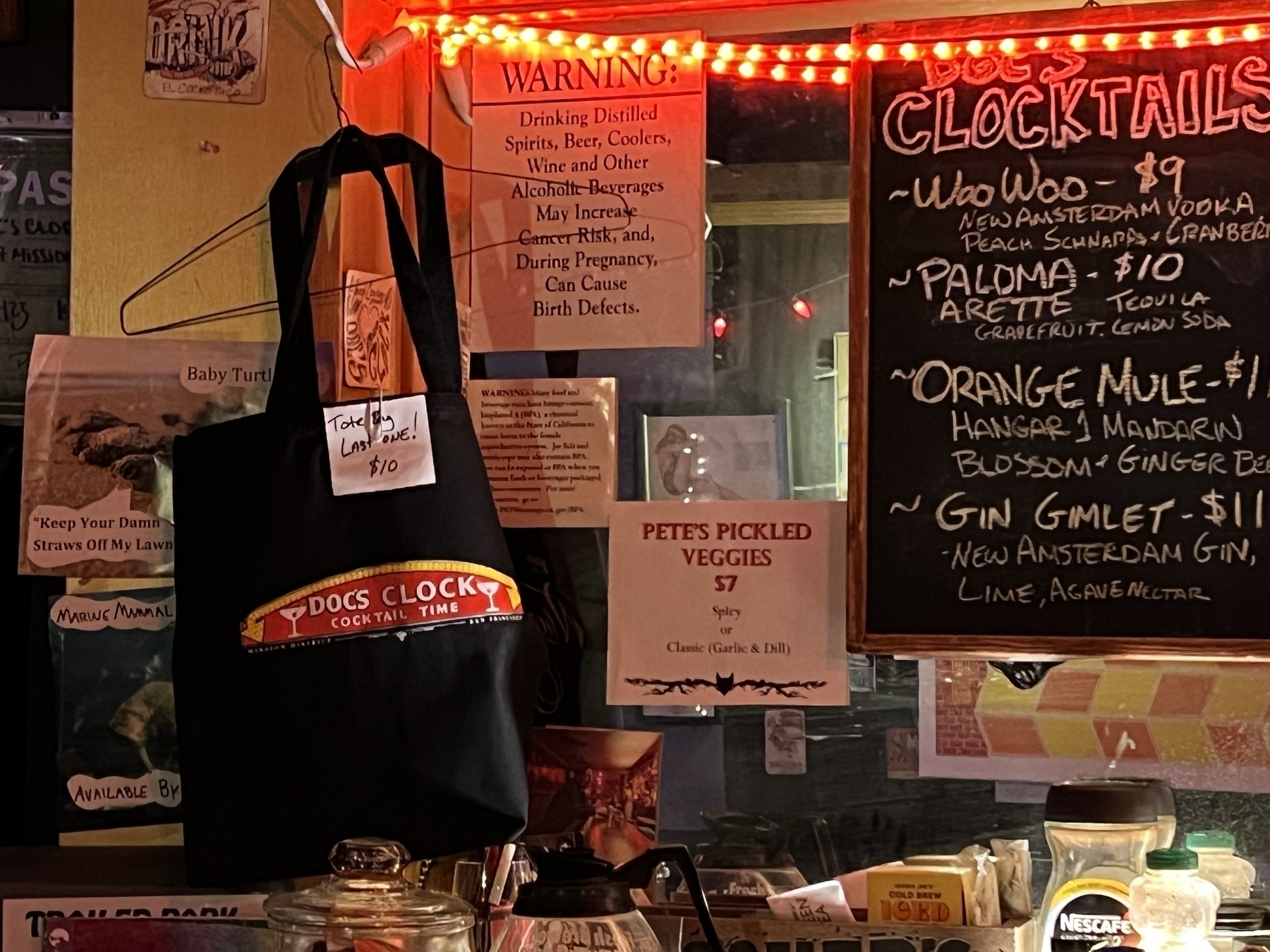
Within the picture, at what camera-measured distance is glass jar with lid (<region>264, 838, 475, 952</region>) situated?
1.41 metres

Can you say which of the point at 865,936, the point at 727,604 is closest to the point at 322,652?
the point at 727,604

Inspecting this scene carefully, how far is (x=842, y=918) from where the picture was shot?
1707mm

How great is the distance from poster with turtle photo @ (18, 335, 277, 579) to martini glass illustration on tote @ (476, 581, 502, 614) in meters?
0.37

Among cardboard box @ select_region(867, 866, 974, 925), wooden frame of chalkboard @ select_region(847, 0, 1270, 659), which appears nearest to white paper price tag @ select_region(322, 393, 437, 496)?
wooden frame of chalkboard @ select_region(847, 0, 1270, 659)

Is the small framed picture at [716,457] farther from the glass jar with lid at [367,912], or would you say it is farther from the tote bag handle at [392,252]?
the glass jar with lid at [367,912]

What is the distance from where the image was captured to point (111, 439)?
1726 millimetres

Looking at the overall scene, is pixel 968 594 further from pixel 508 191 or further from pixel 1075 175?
pixel 508 191

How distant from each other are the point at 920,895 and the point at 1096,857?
199mm

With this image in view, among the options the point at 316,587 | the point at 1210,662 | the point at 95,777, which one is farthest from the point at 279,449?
the point at 1210,662

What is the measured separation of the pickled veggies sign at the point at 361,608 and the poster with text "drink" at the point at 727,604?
0.37 metres

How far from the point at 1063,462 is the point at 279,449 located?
867 millimetres

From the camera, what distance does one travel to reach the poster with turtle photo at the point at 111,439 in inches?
67.7

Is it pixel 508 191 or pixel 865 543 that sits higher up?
pixel 508 191

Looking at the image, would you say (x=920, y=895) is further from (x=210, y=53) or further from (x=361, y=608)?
(x=210, y=53)
